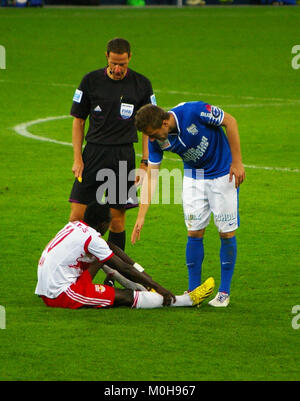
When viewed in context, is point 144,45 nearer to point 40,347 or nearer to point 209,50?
point 209,50

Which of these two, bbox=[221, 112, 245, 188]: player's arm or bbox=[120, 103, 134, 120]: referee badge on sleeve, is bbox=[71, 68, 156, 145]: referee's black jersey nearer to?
bbox=[120, 103, 134, 120]: referee badge on sleeve

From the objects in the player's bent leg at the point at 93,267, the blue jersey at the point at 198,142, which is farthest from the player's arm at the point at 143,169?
the player's bent leg at the point at 93,267

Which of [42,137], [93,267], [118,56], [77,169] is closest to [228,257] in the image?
[93,267]

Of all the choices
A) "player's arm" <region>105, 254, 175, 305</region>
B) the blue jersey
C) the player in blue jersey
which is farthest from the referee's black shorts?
"player's arm" <region>105, 254, 175, 305</region>

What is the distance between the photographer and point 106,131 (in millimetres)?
9406

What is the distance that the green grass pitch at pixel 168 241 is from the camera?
730 centimetres

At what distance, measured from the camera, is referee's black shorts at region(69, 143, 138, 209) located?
9336 millimetres

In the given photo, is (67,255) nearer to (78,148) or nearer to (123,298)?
(123,298)

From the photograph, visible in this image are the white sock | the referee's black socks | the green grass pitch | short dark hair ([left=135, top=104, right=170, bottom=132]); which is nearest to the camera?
the green grass pitch

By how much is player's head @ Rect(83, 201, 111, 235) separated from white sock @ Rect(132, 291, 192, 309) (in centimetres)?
61

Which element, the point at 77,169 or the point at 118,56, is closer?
the point at 118,56

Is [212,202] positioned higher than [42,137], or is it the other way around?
[42,137]

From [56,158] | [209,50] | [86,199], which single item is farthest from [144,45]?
[86,199]

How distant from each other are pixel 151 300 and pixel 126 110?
5.92 feet
